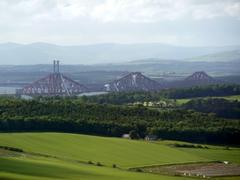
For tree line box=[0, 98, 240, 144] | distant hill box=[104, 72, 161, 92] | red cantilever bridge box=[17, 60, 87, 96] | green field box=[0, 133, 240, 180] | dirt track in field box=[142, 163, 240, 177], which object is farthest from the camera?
distant hill box=[104, 72, 161, 92]

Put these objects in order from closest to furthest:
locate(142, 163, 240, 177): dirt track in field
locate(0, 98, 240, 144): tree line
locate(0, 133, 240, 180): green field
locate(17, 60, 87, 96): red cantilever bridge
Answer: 1. locate(0, 133, 240, 180): green field
2. locate(142, 163, 240, 177): dirt track in field
3. locate(0, 98, 240, 144): tree line
4. locate(17, 60, 87, 96): red cantilever bridge

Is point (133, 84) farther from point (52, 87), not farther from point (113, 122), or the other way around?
point (113, 122)

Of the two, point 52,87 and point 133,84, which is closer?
point 52,87

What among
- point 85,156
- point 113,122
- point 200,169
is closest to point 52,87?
point 113,122

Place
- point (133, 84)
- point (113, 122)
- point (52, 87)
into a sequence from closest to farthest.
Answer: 1. point (113, 122)
2. point (52, 87)
3. point (133, 84)

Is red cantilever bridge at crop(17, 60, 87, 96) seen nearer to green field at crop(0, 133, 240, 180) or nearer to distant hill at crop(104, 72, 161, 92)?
distant hill at crop(104, 72, 161, 92)

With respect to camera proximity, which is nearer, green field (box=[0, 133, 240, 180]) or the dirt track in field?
green field (box=[0, 133, 240, 180])

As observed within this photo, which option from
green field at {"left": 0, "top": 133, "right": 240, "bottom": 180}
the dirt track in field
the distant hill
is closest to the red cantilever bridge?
the distant hill

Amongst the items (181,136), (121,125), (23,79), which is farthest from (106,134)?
(23,79)
